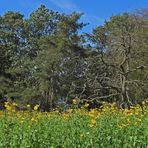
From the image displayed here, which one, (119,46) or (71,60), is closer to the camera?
(119,46)

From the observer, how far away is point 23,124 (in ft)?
22.6

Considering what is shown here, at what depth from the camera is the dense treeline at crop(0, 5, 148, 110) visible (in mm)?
26812

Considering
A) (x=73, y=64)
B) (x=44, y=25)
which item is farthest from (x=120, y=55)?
(x=44, y=25)

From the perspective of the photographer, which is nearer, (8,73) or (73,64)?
(73,64)

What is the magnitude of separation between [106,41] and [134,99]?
195 inches

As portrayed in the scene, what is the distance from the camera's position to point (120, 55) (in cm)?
2922

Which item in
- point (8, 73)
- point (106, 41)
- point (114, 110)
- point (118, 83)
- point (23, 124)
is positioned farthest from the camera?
point (8, 73)

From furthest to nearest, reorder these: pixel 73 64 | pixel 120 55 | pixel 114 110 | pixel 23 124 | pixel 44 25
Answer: pixel 44 25, pixel 73 64, pixel 120 55, pixel 114 110, pixel 23 124

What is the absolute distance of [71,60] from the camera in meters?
39.5

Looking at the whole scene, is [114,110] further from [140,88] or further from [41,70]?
[41,70]

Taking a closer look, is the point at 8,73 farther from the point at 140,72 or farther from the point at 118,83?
the point at 118,83

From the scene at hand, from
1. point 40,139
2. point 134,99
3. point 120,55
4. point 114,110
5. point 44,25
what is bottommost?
point 40,139

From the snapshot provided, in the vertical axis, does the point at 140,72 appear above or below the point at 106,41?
below

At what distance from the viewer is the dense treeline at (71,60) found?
2681 centimetres
